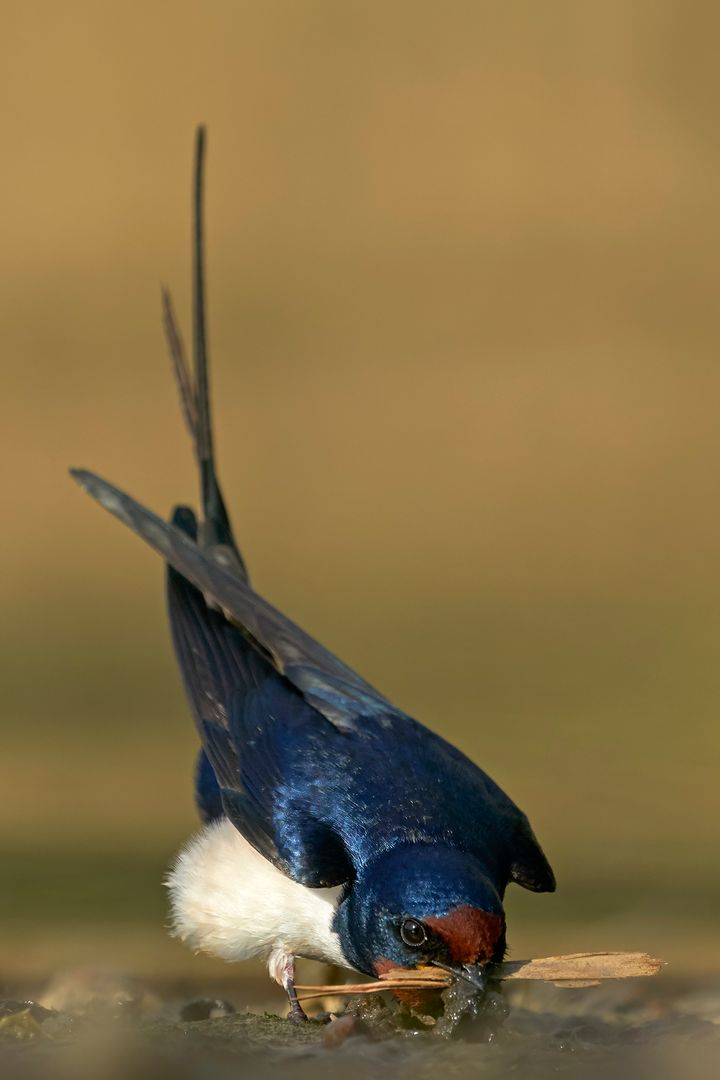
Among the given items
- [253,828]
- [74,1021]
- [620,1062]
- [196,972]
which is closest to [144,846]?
[196,972]

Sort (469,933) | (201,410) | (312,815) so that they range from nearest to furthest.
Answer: (469,933), (312,815), (201,410)

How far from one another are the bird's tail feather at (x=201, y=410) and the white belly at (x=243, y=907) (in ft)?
1.57

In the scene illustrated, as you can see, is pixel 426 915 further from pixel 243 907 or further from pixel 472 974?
pixel 243 907

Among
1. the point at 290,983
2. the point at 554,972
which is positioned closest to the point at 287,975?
the point at 290,983

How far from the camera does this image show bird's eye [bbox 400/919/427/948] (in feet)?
6.97

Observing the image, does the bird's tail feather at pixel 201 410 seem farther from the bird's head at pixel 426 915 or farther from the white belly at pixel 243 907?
the bird's head at pixel 426 915

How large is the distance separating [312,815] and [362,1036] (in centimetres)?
39

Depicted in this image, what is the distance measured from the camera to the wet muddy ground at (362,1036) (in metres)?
1.58

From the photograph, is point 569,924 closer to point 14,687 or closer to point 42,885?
point 42,885

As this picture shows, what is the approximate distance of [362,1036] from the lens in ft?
6.87

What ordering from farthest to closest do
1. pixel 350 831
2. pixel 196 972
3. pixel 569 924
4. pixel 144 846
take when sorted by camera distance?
pixel 144 846 < pixel 569 924 < pixel 196 972 < pixel 350 831

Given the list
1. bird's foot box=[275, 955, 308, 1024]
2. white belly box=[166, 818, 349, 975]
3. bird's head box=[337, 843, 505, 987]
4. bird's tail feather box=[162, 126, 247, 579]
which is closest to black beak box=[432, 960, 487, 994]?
bird's head box=[337, 843, 505, 987]

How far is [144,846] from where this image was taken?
3.33 metres

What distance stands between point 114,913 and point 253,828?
0.64 metres
